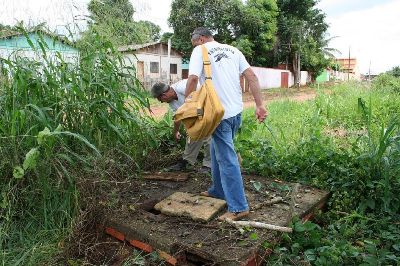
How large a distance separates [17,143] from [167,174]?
158 cm

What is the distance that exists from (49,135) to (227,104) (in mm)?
1279

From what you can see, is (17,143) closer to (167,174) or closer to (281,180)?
(167,174)

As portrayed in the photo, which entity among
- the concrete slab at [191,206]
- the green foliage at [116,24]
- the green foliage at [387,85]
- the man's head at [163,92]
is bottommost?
the concrete slab at [191,206]

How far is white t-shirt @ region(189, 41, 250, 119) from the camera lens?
2674mm

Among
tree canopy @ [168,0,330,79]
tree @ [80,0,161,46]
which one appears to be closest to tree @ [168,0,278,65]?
tree canopy @ [168,0,330,79]

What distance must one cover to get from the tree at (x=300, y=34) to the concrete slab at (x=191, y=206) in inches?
800

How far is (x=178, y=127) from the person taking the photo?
4.03 metres

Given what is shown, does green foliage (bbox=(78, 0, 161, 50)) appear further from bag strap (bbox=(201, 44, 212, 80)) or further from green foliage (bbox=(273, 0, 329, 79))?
green foliage (bbox=(273, 0, 329, 79))

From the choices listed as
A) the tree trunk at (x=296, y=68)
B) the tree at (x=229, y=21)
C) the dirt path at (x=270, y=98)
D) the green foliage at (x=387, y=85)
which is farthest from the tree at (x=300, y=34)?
the green foliage at (x=387, y=85)

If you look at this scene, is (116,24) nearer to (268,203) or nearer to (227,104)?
(227,104)

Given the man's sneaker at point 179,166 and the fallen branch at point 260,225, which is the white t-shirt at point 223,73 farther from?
the man's sneaker at point 179,166

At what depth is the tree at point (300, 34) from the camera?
21.6 metres

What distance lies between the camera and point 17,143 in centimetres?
252

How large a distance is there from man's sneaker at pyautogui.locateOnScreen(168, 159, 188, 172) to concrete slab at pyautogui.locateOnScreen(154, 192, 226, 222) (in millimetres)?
877
